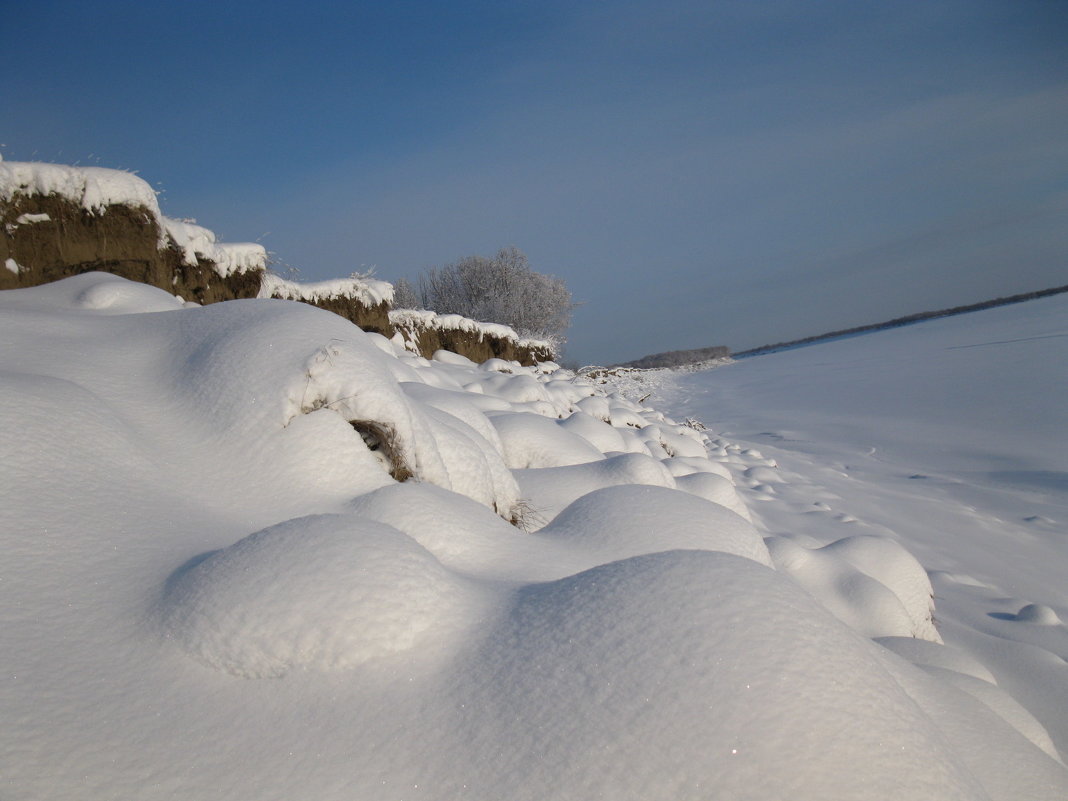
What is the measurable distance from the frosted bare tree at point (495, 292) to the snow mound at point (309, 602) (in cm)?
2214

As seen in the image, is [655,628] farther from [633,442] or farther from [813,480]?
[813,480]

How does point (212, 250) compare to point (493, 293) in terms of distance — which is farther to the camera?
point (493, 293)

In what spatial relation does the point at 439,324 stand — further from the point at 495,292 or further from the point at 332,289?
the point at 495,292

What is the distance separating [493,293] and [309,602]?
22.9 meters

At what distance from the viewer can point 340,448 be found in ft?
6.78

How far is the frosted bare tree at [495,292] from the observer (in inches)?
926

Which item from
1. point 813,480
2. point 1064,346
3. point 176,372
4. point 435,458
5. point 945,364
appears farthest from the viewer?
point 945,364

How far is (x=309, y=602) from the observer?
1.17 metres

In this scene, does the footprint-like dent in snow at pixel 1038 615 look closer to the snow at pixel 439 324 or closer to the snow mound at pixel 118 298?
the snow mound at pixel 118 298

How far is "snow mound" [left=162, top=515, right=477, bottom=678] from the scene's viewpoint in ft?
3.74

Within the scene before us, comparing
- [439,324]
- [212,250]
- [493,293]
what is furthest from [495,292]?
[212,250]

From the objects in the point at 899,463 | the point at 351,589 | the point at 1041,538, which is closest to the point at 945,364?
the point at 899,463

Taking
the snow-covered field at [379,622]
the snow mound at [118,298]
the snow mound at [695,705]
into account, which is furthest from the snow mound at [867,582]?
the snow mound at [118,298]

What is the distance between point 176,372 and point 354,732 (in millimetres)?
1757
